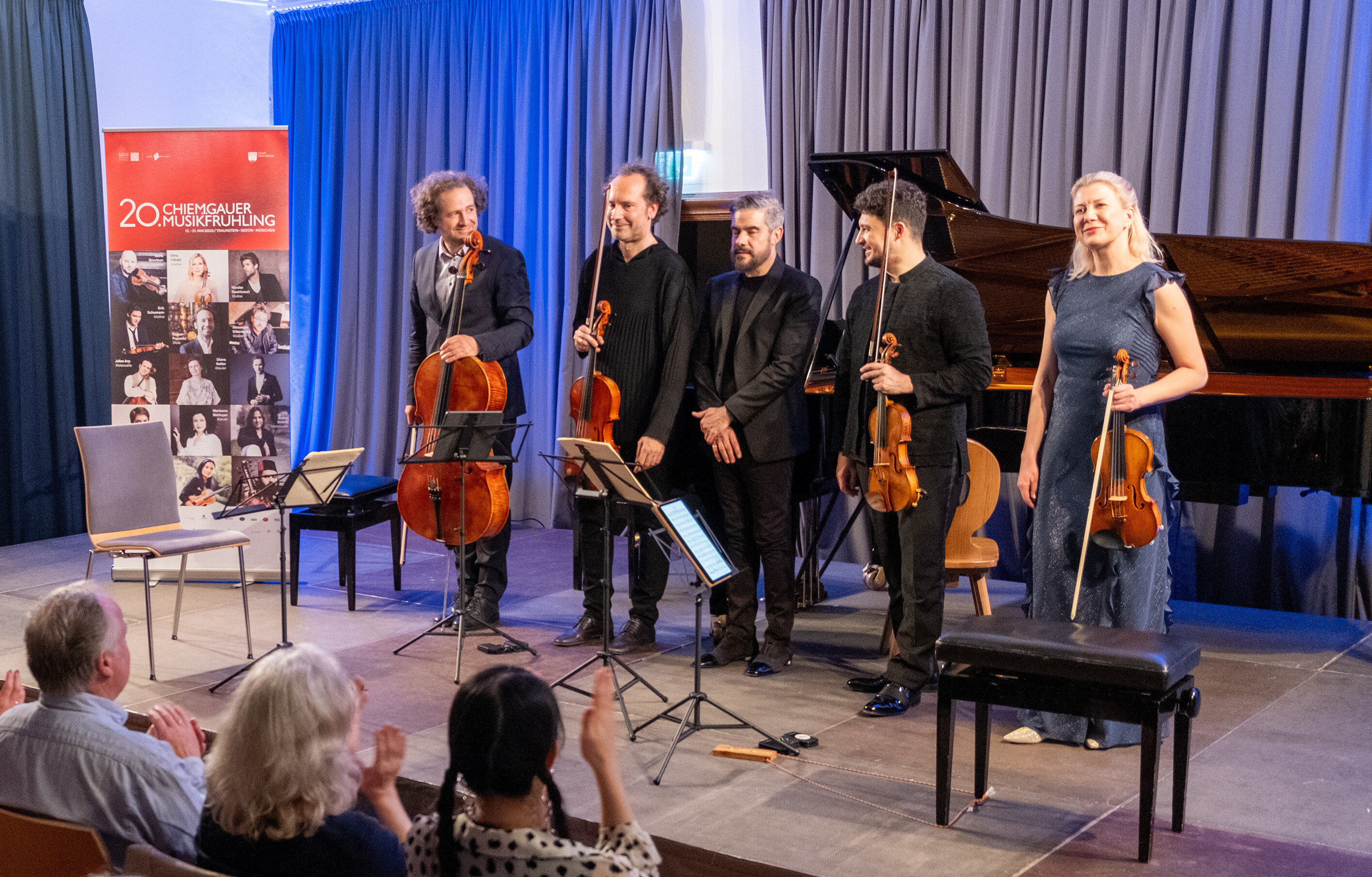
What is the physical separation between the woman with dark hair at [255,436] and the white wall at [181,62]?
81.7 inches

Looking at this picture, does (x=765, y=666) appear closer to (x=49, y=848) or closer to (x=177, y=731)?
(x=177, y=731)

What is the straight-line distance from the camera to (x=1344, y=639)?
16.5 feet

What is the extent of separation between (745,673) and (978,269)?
1807 millimetres

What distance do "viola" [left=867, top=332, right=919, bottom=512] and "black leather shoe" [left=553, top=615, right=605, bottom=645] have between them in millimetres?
1355

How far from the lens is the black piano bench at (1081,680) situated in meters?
2.77

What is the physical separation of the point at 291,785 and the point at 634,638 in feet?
9.47

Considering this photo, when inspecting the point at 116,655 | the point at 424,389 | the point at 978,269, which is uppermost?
the point at 978,269

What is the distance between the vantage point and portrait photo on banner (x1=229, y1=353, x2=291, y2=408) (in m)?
5.90

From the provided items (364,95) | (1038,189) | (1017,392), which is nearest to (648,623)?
(1017,392)

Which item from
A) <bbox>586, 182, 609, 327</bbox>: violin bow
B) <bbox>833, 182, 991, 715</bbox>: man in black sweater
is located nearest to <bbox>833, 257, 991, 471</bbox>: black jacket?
<bbox>833, 182, 991, 715</bbox>: man in black sweater

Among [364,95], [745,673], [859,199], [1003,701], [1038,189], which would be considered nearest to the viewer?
[1003,701]

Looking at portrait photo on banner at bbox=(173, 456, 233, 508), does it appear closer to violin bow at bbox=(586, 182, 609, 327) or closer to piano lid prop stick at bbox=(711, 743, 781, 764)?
violin bow at bbox=(586, 182, 609, 327)

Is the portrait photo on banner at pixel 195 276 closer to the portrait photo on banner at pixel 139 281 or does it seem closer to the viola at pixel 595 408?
the portrait photo on banner at pixel 139 281

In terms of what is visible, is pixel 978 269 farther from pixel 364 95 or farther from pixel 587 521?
pixel 364 95
